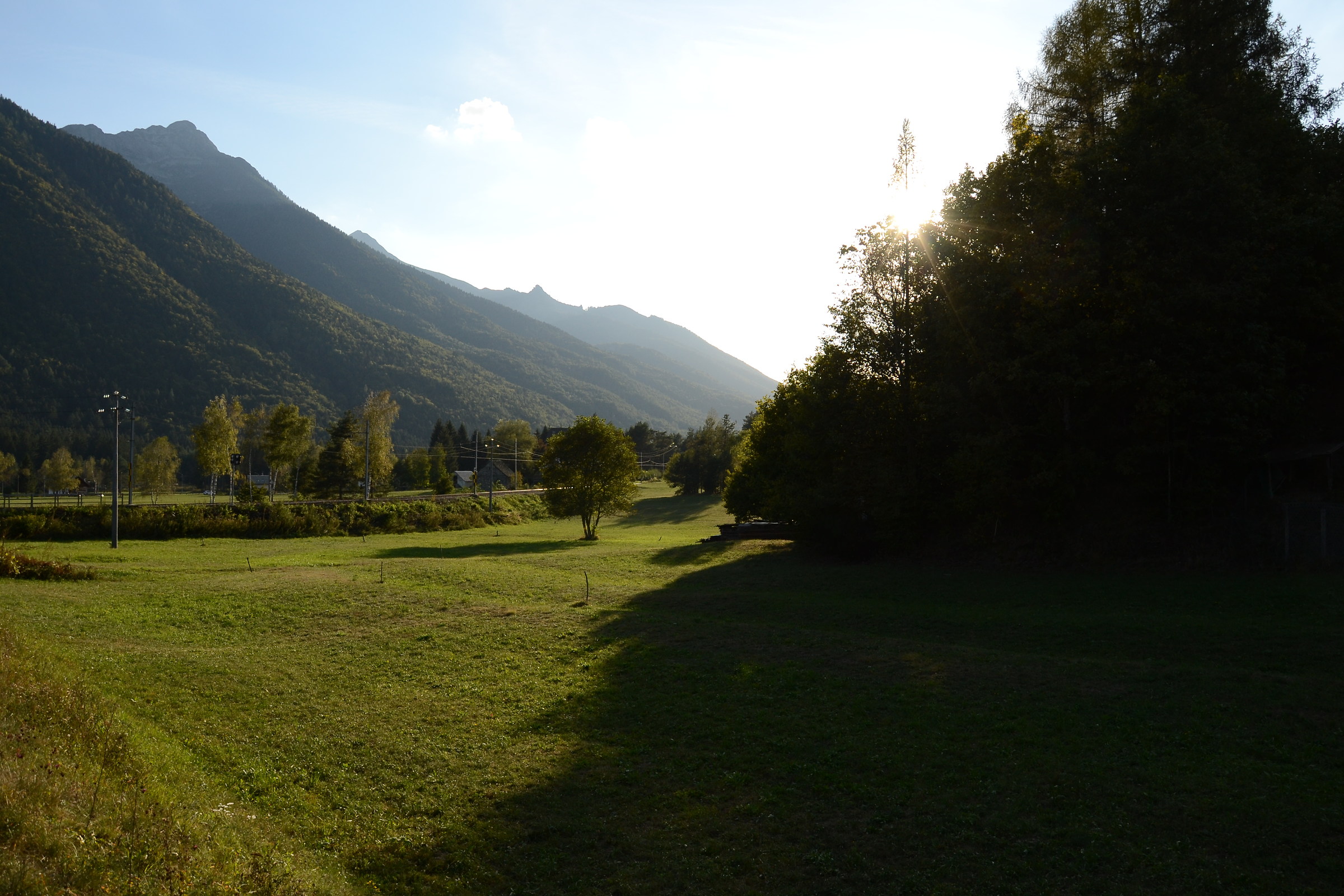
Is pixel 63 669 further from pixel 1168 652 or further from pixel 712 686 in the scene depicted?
pixel 1168 652

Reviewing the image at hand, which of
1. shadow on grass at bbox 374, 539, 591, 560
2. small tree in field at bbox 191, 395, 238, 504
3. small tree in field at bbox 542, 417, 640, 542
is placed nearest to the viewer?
shadow on grass at bbox 374, 539, 591, 560

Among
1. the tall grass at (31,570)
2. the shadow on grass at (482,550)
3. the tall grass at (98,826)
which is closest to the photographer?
the tall grass at (98,826)

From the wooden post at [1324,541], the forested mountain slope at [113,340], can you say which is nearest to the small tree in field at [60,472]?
the forested mountain slope at [113,340]

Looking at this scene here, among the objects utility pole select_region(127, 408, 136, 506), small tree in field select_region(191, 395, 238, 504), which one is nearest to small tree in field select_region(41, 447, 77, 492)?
utility pole select_region(127, 408, 136, 506)

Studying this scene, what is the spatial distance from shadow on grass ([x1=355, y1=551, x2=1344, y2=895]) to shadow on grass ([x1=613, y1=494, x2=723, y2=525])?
52417 millimetres

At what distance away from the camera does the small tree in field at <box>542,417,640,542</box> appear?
174 ft

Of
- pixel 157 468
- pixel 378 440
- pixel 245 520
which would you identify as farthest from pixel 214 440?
pixel 245 520

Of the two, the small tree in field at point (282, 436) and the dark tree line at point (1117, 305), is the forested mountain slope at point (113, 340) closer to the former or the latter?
the small tree in field at point (282, 436)

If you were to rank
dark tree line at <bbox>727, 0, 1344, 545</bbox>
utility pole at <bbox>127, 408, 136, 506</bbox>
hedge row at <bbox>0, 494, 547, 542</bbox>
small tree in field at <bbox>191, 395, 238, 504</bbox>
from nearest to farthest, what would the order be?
dark tree line at <bbox>727, 0, 1344, 545</bbox> < hedge row at <bbox>0, 494, 547, 542</bbox> < utility pole at <bbox>127, 408, 136, 506</bbox> < small tree in field at <bbox>191, 395, 238, 504</bbox>

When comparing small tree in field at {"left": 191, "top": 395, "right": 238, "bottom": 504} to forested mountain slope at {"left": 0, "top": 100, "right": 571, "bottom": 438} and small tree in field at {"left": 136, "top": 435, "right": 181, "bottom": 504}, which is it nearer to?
small tree in field at {"left": 136, "top": 435, "right": 181, "bottom": 504}

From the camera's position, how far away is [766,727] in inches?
512

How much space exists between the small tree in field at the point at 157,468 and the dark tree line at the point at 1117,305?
7329cm

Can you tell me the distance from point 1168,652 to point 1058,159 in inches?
839

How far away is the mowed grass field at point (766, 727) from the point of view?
8602 millimetres
